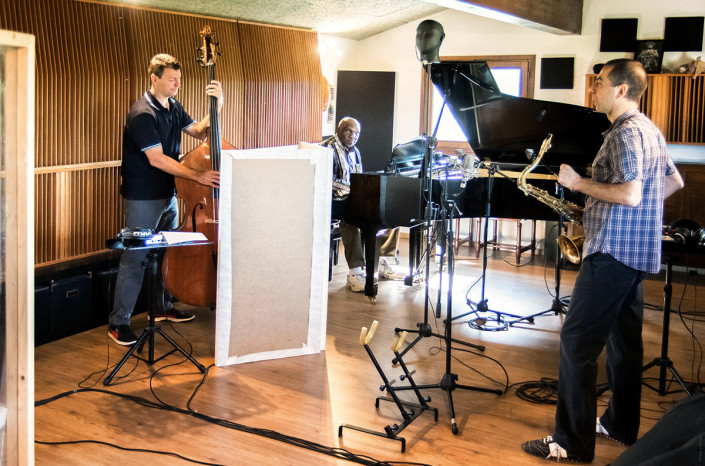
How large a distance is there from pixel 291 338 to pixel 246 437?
1.16m

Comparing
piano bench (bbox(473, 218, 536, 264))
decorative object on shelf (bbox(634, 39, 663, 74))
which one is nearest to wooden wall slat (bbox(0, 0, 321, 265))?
piano bench (bbox(473, 218, 536, 264))

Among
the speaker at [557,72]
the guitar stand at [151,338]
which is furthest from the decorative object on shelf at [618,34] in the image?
the guitar stand at [151,338]

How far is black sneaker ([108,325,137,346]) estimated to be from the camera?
4.87 m

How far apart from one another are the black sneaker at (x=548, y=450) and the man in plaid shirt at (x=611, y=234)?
0.11 ft

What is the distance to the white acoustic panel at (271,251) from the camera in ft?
14.4

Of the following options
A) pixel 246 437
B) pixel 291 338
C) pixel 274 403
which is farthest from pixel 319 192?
pixel 246 437

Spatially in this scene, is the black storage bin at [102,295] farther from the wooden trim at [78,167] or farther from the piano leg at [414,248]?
the piano leg at [414,248]

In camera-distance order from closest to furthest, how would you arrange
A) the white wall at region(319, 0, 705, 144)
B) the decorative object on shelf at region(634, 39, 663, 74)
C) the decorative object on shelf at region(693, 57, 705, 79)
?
the decorative object on shelf at region(693, 57, 705, 79)
the decorative object on shelf at region(634, 39, 663, 74)
the white wall at region(319, 0, 705, 144)

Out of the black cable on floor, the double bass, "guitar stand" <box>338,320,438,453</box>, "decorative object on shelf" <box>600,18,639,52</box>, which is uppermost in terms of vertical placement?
"decorative object on shelf" <box>600,18,639,52</box>

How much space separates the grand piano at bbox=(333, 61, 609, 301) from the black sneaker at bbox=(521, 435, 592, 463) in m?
1.97

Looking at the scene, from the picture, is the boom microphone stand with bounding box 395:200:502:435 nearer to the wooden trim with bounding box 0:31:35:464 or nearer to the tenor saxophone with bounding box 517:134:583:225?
the tenor saxophone with bounding box 517:134:583:225

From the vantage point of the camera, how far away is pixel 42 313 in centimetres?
483

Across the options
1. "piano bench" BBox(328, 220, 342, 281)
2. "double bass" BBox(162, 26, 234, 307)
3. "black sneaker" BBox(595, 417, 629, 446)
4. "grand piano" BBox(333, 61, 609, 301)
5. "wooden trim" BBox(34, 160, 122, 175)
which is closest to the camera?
"black sneaker" BBox(595, 417, 629, 446)

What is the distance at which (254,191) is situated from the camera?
14.4 feet
